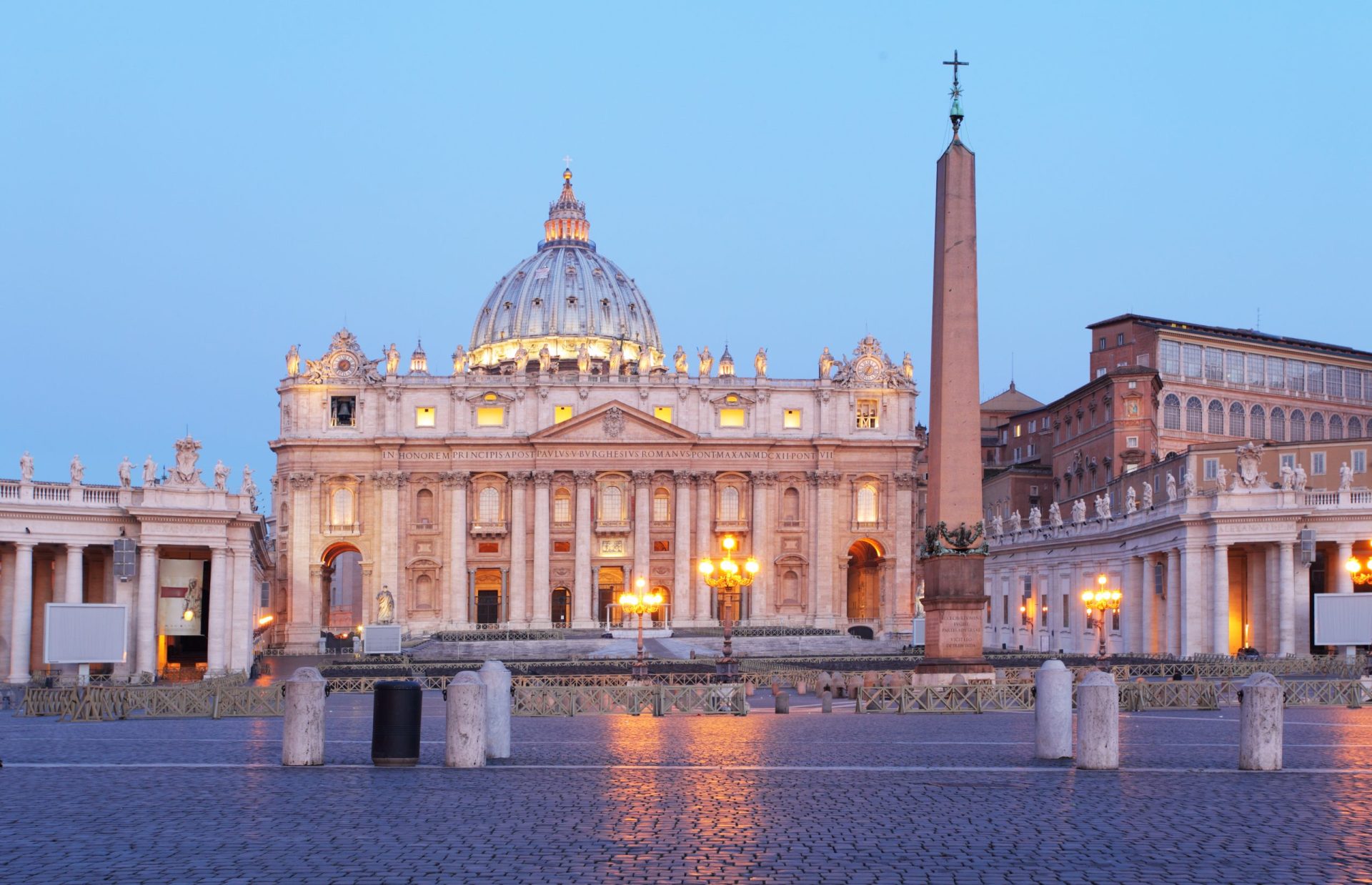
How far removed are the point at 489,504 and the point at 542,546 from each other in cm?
463

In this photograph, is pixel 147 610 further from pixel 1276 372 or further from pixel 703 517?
pixel 1276 372

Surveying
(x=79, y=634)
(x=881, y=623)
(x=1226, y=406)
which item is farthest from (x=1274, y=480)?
(x=79, y=634)

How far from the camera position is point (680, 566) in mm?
99000

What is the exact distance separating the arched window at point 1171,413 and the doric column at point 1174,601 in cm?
3052

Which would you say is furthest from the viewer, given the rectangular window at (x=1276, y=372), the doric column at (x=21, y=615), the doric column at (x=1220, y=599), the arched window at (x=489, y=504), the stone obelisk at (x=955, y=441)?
the arched window at (x=489, y=504)

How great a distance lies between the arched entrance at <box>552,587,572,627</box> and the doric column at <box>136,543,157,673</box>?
5347 cm

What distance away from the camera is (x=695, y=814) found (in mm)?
13852

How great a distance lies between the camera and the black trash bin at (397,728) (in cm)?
1795

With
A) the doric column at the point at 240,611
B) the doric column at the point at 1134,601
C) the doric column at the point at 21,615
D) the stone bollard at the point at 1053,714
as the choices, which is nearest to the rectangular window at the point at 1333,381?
the doric column at the point at 1134,601

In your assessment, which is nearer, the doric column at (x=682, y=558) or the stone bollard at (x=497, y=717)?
the stone bollard at (x=497, y=717)

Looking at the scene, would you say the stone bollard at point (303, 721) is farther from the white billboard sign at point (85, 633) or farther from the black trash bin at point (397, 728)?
the white billboard sign at point (85, 633)

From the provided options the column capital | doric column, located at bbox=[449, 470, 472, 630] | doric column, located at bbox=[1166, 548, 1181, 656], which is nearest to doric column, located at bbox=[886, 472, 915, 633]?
doric column, located at bbox=[449, 470, 472, 630]

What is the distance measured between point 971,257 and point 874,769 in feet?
49.3

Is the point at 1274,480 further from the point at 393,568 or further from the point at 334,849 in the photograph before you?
the point at 334,849
